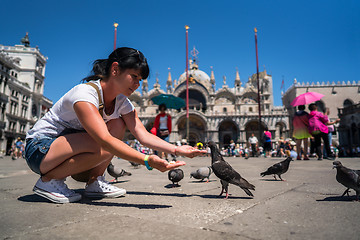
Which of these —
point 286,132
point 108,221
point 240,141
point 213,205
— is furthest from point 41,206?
point 286,132

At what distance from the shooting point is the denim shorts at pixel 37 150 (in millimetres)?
1852

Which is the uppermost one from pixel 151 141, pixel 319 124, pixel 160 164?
pixel 319 124

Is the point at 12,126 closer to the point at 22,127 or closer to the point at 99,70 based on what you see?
the point at 22,127

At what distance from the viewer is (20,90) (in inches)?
1151

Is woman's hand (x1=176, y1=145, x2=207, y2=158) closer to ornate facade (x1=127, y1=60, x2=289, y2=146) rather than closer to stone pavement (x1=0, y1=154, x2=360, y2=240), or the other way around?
stone pavement (x1=0, y1=154, x2=360, y2=240)

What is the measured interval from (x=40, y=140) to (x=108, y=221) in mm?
1056

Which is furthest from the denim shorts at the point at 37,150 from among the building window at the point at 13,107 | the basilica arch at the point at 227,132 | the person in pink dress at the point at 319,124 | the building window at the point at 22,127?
the building window at the point at 22,127

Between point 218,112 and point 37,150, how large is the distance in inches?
1129

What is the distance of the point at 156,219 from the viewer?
1.41 metres

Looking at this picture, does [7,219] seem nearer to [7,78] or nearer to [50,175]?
[50,175]

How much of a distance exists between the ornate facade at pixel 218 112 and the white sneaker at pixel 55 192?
26649 mm

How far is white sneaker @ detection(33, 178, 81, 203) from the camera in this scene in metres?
1.88

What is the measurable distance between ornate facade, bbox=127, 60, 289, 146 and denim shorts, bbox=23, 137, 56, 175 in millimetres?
26706

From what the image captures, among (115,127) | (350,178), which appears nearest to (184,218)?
(115,127)
